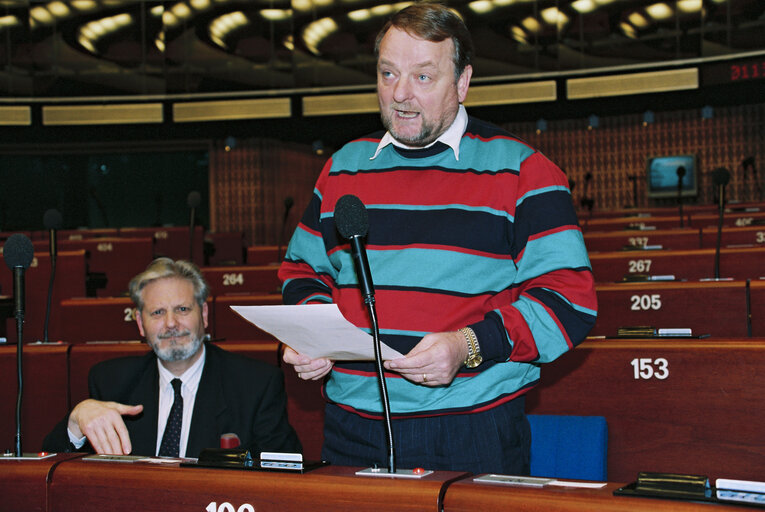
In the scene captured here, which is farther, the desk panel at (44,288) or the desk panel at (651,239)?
the desk panel at (651,239)

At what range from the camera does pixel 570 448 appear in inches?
79.3

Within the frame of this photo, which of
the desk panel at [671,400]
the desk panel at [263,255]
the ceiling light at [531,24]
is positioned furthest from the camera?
the ceiling light at [531,24]

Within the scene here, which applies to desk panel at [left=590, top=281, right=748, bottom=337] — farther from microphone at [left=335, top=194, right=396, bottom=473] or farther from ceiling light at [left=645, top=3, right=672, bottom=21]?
ceiling light at [left=645, top=3, right=672, bottom=21]

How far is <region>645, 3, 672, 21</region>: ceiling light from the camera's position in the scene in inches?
533

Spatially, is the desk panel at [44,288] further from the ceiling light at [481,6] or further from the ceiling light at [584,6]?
the ceiling light at [584,6]

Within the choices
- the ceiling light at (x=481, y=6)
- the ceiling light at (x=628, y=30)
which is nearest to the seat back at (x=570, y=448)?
the ceiling light at (x=628, y=30)

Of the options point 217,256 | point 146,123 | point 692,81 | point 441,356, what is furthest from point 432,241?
point 146,123

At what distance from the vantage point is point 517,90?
14.0 m

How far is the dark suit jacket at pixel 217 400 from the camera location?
106 inches

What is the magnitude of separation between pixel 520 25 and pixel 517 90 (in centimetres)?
119

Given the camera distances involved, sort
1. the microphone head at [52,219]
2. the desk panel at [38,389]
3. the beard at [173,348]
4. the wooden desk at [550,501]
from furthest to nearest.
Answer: the microphone head at [52,219], the desk panel at [38,389], the beard at [173,348], the wooden desk at [550,501]

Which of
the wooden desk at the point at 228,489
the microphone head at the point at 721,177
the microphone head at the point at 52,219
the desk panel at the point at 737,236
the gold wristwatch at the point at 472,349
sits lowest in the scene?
A: the wooden desk at the point at 228,489

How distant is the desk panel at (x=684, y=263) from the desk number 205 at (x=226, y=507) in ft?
12.8

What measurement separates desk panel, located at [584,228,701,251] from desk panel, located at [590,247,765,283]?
97cm
